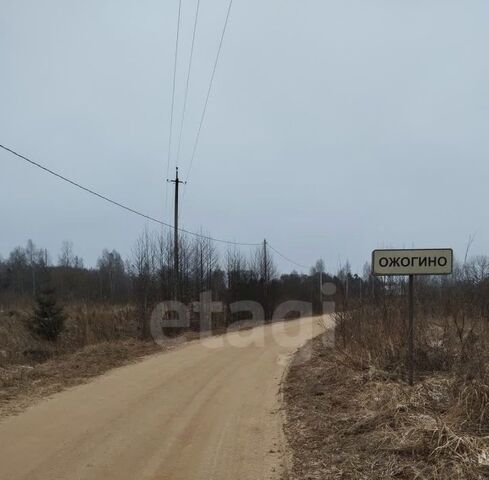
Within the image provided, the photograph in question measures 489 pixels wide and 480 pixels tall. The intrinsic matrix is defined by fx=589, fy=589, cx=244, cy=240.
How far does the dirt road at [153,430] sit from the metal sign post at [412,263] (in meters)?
3.08

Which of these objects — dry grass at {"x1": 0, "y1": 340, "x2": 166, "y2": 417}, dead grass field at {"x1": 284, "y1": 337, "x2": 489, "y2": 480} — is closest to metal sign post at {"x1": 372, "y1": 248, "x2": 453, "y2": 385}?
dead grass field at {"x1": 284, "y1": 337, "x2": 489, "y2": 480}

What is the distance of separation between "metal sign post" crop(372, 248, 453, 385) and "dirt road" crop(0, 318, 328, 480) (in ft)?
10.1

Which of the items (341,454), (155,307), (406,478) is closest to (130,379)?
(341,454)

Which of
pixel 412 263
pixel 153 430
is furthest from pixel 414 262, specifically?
pixel 153 430

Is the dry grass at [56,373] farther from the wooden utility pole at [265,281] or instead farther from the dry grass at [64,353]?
the wooden utility pole at [265,281]

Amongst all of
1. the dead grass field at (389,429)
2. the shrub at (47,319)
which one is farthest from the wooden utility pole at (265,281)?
the dead grass field at (389,429)

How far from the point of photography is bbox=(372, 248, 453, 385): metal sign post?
33.9 feet

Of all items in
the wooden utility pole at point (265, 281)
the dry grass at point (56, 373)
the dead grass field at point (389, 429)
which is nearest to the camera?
the dead grass field at point (389, 429)

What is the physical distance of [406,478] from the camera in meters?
5.92

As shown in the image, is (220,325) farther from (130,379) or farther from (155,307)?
(130,379)

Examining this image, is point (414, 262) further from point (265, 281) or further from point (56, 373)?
point (265, 281)

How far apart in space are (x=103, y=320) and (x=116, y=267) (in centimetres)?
8639

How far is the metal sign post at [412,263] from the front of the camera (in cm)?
1033

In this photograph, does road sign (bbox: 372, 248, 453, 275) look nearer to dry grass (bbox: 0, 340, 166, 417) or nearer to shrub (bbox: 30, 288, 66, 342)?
dry grass (bbox: 0, 340, 166, 417)
